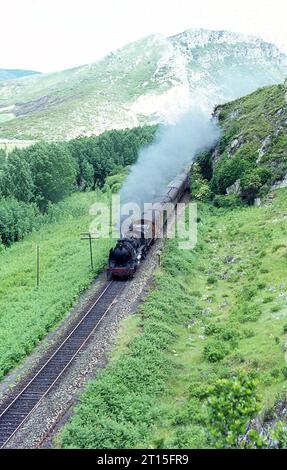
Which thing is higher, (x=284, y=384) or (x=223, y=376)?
(x=284, y=384)

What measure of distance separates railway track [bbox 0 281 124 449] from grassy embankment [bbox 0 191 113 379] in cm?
209

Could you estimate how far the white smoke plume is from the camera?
60141 millimetres

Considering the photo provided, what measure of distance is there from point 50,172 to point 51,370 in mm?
54100

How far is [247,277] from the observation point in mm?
38125

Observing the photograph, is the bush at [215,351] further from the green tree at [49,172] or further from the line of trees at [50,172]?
the green tree at [49,172]

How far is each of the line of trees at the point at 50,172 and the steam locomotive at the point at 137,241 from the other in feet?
77.8

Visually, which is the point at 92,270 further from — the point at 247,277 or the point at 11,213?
the point at 11,213

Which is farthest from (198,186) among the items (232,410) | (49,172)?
(232,410)

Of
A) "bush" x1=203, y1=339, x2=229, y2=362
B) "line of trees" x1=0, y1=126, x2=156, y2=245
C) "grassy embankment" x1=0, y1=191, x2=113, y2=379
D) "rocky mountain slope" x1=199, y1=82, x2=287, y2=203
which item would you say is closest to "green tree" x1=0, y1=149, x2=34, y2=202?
"line of trees" x1=0, y1=126, x2=156, y2=245

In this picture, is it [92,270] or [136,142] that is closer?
[92,270]

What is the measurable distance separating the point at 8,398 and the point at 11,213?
137ft

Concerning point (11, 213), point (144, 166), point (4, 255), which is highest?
point (144, 166)

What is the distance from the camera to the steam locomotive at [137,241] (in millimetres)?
38500
